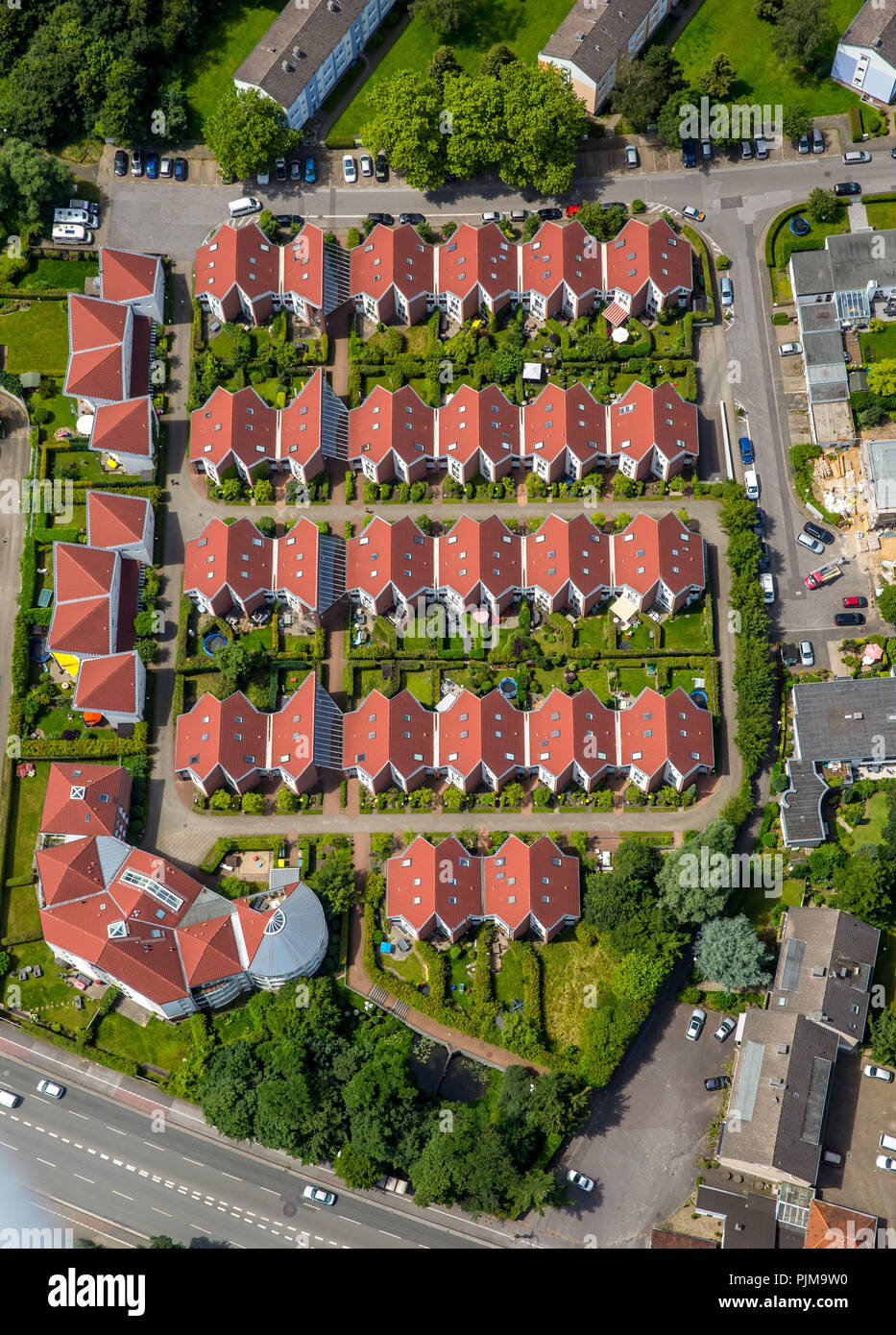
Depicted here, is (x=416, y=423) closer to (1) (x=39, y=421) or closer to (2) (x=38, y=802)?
(1) (x=39, y=421)

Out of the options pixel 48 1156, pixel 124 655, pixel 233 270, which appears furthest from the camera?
pixel 233 270

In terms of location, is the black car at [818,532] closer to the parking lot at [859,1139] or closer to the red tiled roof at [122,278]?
the parking lot at [859,1139]

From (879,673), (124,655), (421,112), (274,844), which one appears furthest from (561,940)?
(421,112)

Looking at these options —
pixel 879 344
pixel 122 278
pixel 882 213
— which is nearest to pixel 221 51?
pixel 122 278

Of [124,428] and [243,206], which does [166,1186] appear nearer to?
[124,428]

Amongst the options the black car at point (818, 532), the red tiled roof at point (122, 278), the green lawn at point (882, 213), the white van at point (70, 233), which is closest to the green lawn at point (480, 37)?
the red tiled roof at point (122, 278)
